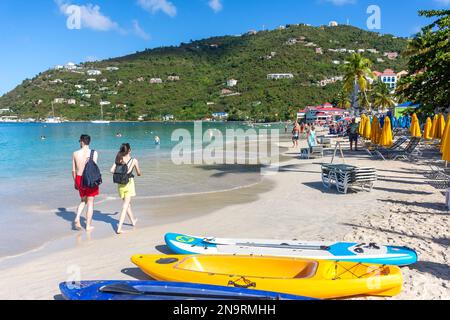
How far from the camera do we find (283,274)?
15.1 ft

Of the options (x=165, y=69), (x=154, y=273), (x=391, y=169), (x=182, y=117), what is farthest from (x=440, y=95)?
(x=165, y=69)

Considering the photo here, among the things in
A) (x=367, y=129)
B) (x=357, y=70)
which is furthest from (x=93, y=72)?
(x=367, y=129)

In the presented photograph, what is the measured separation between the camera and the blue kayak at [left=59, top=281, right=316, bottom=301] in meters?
3.67

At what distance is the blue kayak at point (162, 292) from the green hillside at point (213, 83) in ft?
350

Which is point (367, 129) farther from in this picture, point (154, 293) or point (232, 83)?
point (232, 83)

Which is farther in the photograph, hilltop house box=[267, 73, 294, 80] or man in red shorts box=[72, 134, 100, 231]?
hilltop house box=[267, 73, 294, 80]

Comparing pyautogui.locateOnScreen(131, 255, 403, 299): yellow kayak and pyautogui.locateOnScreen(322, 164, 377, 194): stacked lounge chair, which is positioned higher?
pyautogui.locateOnScreen(322, 164, 377, 194): stacked lounge chair

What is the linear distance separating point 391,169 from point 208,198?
7.65 m

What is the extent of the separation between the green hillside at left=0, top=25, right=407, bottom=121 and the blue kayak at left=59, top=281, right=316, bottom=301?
106785 mm

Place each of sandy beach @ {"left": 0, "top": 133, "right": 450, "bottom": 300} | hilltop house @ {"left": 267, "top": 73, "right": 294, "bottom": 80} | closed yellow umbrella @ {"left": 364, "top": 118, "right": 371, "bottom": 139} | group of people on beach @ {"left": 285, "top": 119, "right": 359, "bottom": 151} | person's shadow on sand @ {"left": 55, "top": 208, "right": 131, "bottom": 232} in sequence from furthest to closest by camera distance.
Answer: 1. hilltop house @ {"left": 267, "top": 73, "right": 294, "bottom": 80}
2. closed yellow umbrella @ {"left": 364, "top": 118, "right": 371, "bottom": 139}
3. group of people on beach @ {"left": 285, "top": 119, "right": 359, "bottom": 151}
4. person's shadow on sand @ {"left": 55, "top": 208, "right": 131, "bottom": 232}
5. sandy beach @ {"left": 0, "top": 133, "right": 450, "bottom": 300}

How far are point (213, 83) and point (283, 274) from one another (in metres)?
141

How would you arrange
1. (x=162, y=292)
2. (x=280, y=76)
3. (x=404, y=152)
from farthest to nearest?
(x=280, y=76), (x=404, y=152), (x=162, y=292)

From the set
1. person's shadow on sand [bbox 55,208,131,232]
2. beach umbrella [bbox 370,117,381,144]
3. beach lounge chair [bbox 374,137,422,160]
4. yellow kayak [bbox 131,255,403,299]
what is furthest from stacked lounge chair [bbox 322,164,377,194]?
beach umbrella [bbox 370,117,381,144]

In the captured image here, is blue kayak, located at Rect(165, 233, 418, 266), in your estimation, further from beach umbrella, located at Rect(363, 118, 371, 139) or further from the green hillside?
the green hillside
